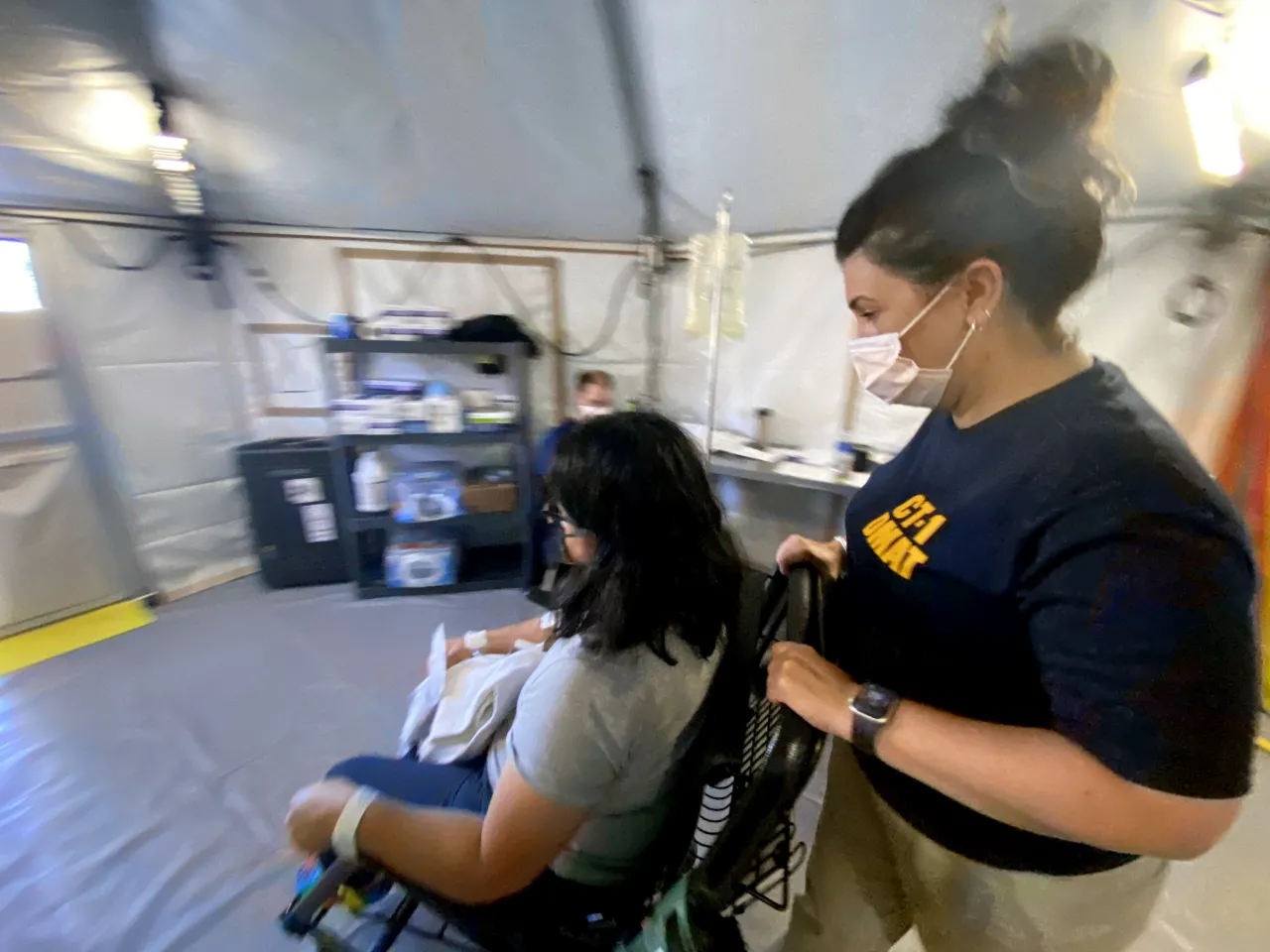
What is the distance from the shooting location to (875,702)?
0.61 metres

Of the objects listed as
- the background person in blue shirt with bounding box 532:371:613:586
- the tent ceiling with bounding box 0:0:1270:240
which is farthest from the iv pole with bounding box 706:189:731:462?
the background person in blue shirt with bounding box 532:371:613:586

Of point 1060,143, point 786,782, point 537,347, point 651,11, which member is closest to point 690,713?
point 786,782

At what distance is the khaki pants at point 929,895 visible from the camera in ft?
2.19

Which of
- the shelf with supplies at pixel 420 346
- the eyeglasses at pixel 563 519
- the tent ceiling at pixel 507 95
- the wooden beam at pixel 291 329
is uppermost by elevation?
the tent ceiling at pixel 507 95

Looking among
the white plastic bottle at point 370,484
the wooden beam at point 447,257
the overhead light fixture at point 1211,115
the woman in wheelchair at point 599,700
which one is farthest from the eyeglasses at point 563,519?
the wooden beam at point 447,257

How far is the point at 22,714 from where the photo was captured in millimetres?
1942

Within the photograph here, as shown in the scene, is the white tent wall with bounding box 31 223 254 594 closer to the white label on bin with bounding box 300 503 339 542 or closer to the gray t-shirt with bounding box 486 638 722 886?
the white label on bin with bounding box 300 503 339 542

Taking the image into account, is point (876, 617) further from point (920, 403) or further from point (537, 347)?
point (537, 347)

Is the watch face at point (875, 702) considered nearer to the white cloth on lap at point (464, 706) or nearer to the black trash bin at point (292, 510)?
the white cloth on lap at point (464, 706)

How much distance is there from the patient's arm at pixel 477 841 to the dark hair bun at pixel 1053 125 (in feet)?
2.88

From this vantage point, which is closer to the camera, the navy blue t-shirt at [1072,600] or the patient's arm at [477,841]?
the navy blue t-shirt at [1072,600]

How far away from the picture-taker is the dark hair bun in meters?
0.61

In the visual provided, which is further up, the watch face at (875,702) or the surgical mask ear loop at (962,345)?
the surgical mask ear loop at (962,345)

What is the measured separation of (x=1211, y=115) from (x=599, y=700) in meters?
1.61
